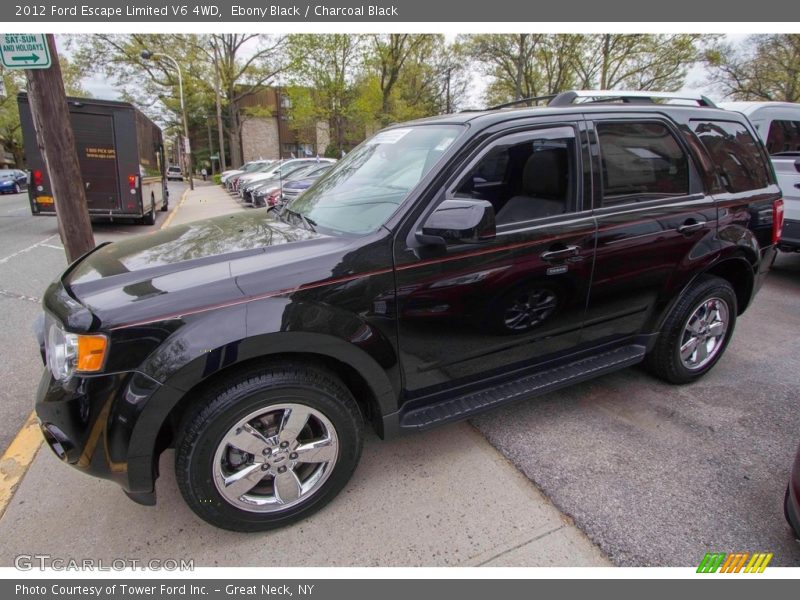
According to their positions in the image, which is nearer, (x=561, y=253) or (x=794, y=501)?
(x=794, y=501)

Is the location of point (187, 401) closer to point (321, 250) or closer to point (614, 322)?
point (321, 250)

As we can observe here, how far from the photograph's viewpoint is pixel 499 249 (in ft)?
7.87

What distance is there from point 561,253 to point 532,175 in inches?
21.2

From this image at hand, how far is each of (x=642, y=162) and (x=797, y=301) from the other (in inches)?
163

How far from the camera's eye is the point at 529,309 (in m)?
2.59

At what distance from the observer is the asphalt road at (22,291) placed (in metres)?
3.27

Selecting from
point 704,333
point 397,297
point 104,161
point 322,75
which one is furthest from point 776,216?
point 322,75

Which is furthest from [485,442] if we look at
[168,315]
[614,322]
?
[168,315]

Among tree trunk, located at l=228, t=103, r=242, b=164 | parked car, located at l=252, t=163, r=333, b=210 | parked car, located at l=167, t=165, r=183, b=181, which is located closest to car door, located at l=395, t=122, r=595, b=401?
parked car, located at l=252, t=163, r=333, b=210

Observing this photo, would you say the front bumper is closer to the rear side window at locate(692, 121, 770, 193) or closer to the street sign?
the street sign

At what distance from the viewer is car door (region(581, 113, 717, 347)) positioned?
108 inches

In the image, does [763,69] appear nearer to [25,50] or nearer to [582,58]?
[582,58]

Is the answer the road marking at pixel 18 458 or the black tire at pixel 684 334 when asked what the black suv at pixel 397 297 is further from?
the road marking at pixel 18 458

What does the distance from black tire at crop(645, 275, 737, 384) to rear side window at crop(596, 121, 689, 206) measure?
0.72 m
